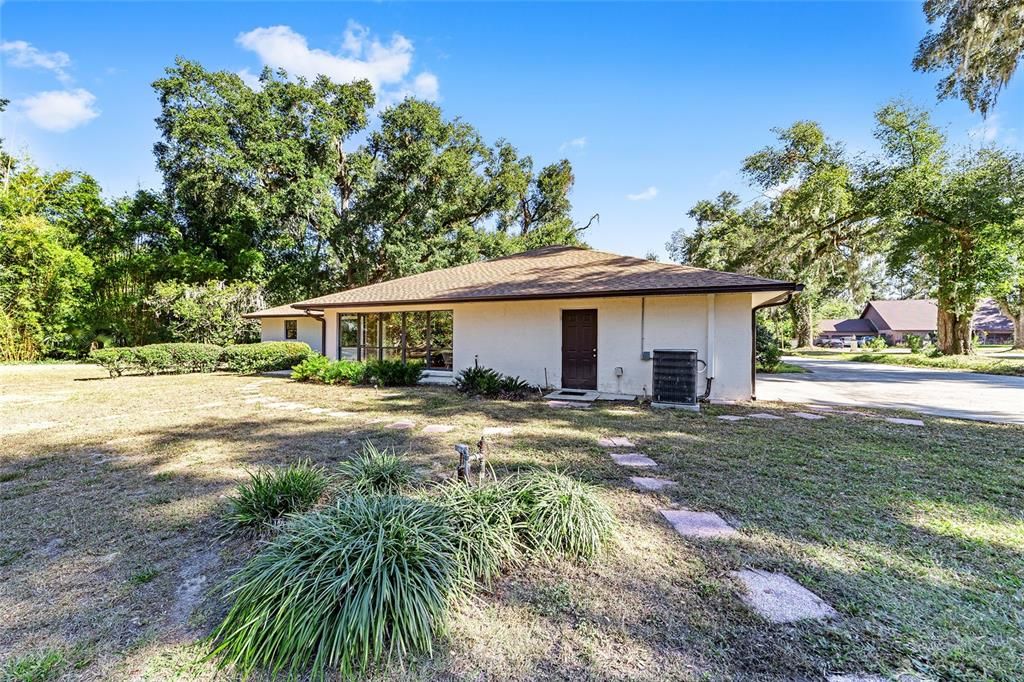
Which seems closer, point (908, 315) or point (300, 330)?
point (300, 330)

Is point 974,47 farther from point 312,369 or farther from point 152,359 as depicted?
point 152,359

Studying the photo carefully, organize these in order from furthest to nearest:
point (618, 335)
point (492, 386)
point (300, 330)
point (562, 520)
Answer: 1. point (300, 330)
2. point (618, 335)
3. point (492, 386)
4. point (562, 520)

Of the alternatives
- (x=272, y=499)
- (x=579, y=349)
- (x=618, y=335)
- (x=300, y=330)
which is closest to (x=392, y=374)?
(x=579, y=349)

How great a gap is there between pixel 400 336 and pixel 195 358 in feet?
24.0

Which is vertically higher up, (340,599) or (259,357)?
(259,357)

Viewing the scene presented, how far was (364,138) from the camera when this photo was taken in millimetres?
20766

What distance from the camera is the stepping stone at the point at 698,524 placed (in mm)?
2832

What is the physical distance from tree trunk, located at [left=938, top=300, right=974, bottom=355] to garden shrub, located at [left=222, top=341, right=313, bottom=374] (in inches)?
1020

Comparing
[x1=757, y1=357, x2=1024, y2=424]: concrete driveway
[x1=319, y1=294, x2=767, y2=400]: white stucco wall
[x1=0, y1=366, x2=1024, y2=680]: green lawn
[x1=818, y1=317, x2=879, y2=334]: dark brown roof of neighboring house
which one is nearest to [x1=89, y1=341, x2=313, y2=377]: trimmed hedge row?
[x1=319, y1=294, x2=767, y2=400]: white stucco wall

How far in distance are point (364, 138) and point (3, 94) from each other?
12.8m

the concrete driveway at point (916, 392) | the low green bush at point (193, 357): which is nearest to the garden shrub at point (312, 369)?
the low green bush at point (193, 357)

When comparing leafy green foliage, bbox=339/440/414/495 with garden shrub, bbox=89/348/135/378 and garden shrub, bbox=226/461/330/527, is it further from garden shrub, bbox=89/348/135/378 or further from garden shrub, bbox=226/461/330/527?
garden shrub, bbox=89/348/135/378

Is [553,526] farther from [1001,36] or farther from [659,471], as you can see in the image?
[1001,36]

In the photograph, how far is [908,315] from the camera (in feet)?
132
